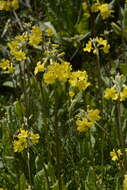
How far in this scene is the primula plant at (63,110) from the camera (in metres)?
2.25

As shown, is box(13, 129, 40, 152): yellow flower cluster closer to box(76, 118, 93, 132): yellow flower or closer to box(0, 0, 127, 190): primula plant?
box(0, 0, 127, 190): primula plant

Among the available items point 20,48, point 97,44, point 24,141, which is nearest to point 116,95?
point 24,141

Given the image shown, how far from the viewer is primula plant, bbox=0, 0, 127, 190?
88.5 inches

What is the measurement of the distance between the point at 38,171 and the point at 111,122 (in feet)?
2.35

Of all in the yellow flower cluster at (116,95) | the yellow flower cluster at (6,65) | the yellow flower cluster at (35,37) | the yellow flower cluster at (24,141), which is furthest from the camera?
the yellow flower cluster at (6,65)

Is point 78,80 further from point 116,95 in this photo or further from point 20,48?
point 20,48

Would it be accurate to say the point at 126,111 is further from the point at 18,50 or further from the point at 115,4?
the point at 115,4

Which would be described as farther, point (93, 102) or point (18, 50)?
point (93, 102)

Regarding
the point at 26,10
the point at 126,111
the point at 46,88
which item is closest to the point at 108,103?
the point at 126,111

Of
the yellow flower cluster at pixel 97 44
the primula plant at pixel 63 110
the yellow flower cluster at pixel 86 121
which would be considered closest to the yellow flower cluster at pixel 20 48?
the primula plant at pixel 63 110

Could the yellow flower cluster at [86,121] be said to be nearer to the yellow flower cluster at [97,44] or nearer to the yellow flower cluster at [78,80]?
the yellow flower cluster at [78,80]

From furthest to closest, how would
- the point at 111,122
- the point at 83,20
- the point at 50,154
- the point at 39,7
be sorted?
1. the point at 39,7
2. the point at 83,20
3. the point at 111,122
4. the point at 50,154

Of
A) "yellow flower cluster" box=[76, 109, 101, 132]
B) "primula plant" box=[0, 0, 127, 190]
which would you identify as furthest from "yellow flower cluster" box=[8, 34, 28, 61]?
"yellow flower cluster" box=[76, 109, 101, 132]

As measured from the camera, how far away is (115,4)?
5434mm
